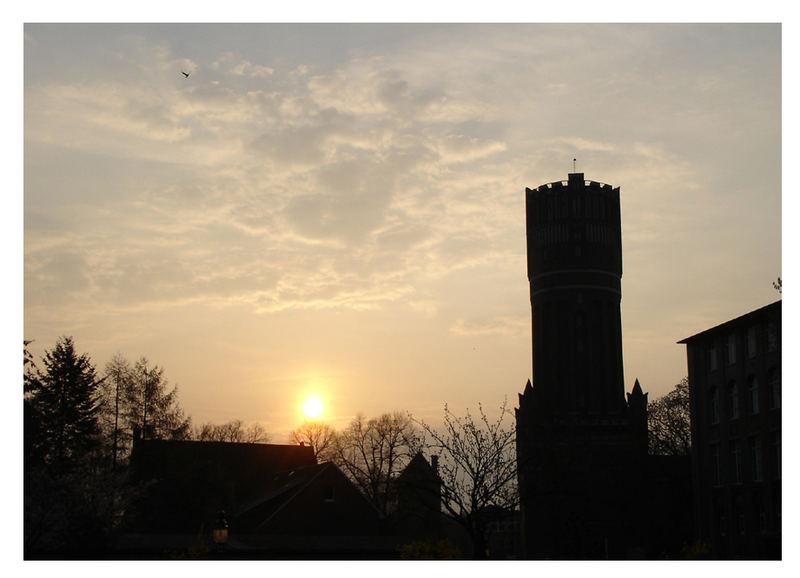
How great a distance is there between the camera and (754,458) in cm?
5562

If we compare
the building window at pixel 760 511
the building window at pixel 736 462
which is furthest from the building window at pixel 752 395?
the building window at pixel 760 511

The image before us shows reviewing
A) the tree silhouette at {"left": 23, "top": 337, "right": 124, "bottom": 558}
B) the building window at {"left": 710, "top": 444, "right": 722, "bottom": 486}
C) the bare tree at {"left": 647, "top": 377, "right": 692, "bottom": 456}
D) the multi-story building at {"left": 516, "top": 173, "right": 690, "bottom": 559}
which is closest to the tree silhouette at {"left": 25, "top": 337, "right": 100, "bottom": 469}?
the tree silhouette at {"left": 23, "top": 337, "right": 124, "bottom": 558}

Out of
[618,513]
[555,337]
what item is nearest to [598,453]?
[618,513]

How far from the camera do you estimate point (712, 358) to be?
62.7 metres

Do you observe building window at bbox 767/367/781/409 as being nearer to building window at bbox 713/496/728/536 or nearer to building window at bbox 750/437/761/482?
building window at bbox 750/437/761/482

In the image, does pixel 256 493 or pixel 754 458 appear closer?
pixel 754 458

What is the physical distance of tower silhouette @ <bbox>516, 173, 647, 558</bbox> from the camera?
72125mm

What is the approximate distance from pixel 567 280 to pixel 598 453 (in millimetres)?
13077

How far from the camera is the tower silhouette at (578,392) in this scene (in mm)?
72125

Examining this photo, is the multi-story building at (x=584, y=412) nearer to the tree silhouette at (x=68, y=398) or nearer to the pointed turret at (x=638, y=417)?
the pointed turret at (x=638, y=417)

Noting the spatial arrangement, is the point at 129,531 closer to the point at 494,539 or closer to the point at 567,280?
the point at 567,280

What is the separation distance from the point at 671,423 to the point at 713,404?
2760 cm

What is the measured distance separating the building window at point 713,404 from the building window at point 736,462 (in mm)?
2856

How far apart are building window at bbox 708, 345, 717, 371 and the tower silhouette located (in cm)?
1212
